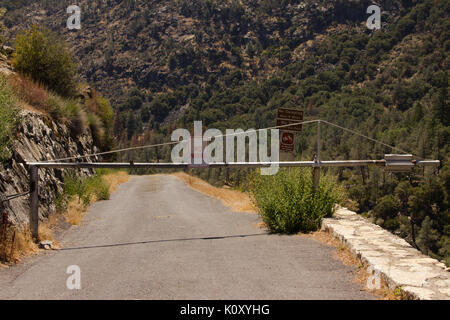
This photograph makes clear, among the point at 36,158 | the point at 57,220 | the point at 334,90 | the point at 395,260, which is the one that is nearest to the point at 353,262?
the point at 395,260

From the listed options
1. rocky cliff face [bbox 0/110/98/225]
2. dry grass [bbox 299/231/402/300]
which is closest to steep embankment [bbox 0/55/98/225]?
rocky cliff face [bbox 0/110/98/225]

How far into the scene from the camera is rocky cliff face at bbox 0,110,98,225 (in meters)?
9.62

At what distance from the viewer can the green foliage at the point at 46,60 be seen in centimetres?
1930

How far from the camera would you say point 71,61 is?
22.1m

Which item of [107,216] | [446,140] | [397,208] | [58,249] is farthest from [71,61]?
[446,140]

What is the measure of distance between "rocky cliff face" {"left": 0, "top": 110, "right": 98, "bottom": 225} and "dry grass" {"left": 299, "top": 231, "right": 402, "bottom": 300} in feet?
19.4

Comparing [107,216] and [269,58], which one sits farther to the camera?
[269,58]

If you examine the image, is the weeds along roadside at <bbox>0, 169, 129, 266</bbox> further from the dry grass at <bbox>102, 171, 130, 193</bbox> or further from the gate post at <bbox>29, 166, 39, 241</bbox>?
the dry grass at <bbox>102, 171, 130, 193</bbox>

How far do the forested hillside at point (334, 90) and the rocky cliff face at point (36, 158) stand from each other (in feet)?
285

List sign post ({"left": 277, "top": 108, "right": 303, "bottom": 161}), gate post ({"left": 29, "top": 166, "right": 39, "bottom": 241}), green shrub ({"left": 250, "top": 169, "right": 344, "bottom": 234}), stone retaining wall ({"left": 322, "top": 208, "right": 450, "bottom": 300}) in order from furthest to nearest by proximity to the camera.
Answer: sign post ({"left": 277, "top": 108, "right": 303, "bottom": 161}) < green shrub ({"left": 250, "top": 169, "right": 344, "bottom": 234}) < gate post ({"left": 29, "top": 166, "right": 39, "bottom": 241}) < stone retaining wall ({"left": 322, "top": 208, "right": 450, "bottom": 300})

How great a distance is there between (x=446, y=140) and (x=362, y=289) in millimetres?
107285

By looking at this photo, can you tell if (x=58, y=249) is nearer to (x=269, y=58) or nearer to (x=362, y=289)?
(x=362, y=289)

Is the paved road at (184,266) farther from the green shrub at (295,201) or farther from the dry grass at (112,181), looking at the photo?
the dry grass at (112,181)

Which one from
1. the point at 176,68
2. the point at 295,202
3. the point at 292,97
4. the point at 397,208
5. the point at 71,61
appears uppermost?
the point at 176,68
